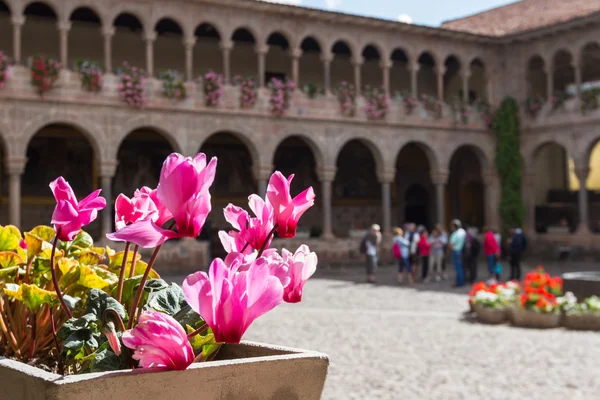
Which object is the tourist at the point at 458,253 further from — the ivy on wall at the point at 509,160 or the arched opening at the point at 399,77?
the arched opening at the point at 399,77

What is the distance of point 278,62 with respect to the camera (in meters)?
25.6

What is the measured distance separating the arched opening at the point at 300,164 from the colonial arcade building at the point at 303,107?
6cm

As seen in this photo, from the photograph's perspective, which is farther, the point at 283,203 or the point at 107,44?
the point at 107,44

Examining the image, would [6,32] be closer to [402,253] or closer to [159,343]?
[402,253]

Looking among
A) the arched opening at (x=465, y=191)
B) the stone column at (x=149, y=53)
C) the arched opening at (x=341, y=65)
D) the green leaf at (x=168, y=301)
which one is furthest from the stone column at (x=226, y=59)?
the green leaf at (x=168, y=301)

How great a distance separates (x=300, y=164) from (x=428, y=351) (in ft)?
61.2

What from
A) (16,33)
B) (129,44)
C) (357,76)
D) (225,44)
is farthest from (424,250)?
(16,33)

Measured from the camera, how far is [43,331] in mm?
1997

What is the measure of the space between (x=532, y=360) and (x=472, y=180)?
22628 millimetres

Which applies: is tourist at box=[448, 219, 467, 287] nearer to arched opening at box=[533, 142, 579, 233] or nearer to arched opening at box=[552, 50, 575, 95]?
arched opening at box=[552, 50, 575, 95]

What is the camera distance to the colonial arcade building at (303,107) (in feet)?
67.1

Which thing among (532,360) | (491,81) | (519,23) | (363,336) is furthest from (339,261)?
(532,360)

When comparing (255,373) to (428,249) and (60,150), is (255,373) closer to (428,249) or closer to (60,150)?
(428,249)

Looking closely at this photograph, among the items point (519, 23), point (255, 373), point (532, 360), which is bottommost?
point (532, 360)
